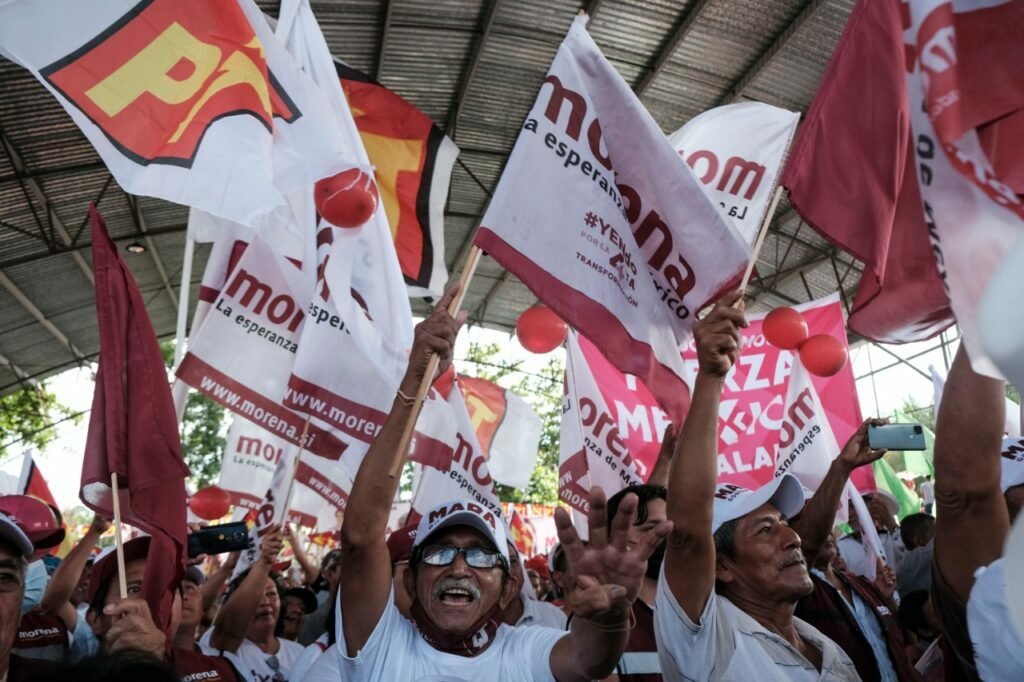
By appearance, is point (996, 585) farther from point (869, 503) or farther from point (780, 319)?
point (869, 503)

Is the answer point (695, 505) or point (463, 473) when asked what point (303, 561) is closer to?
point (463, 473)

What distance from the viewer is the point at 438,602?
2.29 meters

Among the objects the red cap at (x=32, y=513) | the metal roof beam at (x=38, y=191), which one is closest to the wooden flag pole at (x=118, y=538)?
the red cap at (x=32, y=513)

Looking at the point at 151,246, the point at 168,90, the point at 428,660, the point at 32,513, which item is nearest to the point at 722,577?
the point at 428,660

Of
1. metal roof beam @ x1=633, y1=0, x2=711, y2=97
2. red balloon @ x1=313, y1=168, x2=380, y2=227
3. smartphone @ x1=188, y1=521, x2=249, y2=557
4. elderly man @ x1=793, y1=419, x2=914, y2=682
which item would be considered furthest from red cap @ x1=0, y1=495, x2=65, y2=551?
metal roof beam @ x1=633, y1=0, x2=711, y2=97

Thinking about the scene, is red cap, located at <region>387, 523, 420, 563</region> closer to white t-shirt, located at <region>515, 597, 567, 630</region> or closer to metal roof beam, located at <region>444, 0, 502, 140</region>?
white t-shirt, located at <region>515, 597, 567, 630</region>

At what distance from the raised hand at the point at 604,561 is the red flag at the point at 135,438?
125cm

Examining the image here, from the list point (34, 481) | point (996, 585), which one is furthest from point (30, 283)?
point (996, 585)

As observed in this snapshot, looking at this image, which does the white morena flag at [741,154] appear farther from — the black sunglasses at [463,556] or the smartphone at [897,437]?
the black sunglasses at [463,556]

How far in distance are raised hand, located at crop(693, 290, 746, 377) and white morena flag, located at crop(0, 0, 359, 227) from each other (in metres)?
1.35

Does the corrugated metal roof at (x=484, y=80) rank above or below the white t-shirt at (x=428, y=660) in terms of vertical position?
above

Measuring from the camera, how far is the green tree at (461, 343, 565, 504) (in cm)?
2350

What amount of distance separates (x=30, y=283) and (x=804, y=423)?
50.3 ft

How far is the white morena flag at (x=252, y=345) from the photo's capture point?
4395 mm
